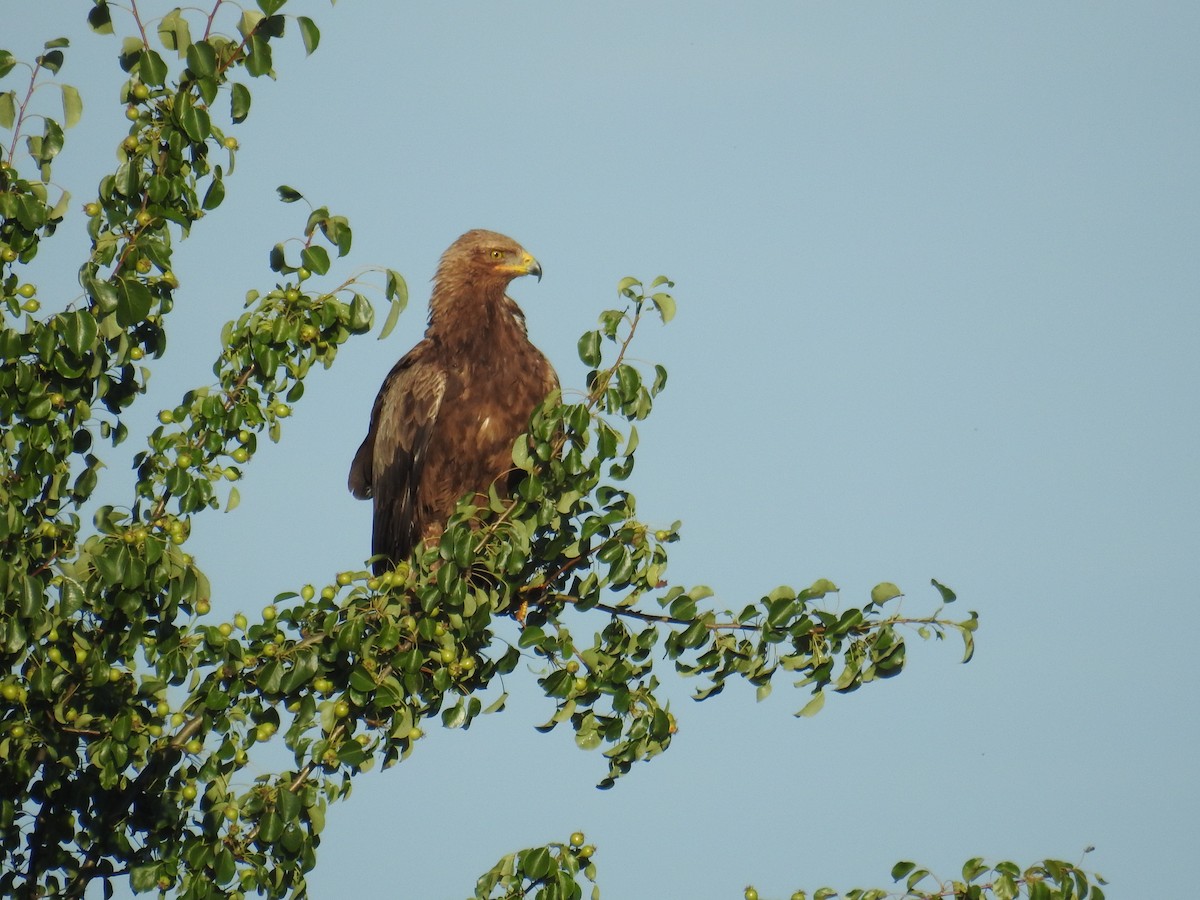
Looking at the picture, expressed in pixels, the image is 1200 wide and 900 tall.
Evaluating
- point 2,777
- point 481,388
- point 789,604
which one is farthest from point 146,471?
point 481,388

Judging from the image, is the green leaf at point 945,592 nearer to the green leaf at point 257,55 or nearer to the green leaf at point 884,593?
the green leaf at point 884,593

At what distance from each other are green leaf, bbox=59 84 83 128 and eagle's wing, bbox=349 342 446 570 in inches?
140

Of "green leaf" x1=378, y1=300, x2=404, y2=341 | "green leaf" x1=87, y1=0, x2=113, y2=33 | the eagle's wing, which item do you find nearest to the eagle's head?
the eagle's wing

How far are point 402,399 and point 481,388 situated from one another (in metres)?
0.56

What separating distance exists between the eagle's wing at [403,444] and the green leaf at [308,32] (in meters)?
3.66

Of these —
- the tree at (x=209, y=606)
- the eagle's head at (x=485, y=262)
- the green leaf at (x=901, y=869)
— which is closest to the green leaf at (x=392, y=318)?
the tree at (x=209, y=606)

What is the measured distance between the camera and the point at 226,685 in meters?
4.32

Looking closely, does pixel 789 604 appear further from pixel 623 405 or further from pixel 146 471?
pixel 146 471

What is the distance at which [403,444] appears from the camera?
7883mm

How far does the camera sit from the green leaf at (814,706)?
15.1 ft

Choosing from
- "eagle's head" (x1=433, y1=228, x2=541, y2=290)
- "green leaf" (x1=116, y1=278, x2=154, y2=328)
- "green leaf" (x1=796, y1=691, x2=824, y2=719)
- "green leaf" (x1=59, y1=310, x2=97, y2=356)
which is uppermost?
"eagle's head" (x1=433, y1=228, x2=541, y2=290)

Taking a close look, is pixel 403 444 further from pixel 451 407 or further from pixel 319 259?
pixel 319 259

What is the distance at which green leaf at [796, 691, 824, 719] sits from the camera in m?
4.59

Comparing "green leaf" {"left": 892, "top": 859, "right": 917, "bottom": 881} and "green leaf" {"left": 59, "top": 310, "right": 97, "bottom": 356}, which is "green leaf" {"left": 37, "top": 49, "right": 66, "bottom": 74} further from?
"green leaf" {"left": 892, "top": 859, "right": 917, "bottom": 881}
